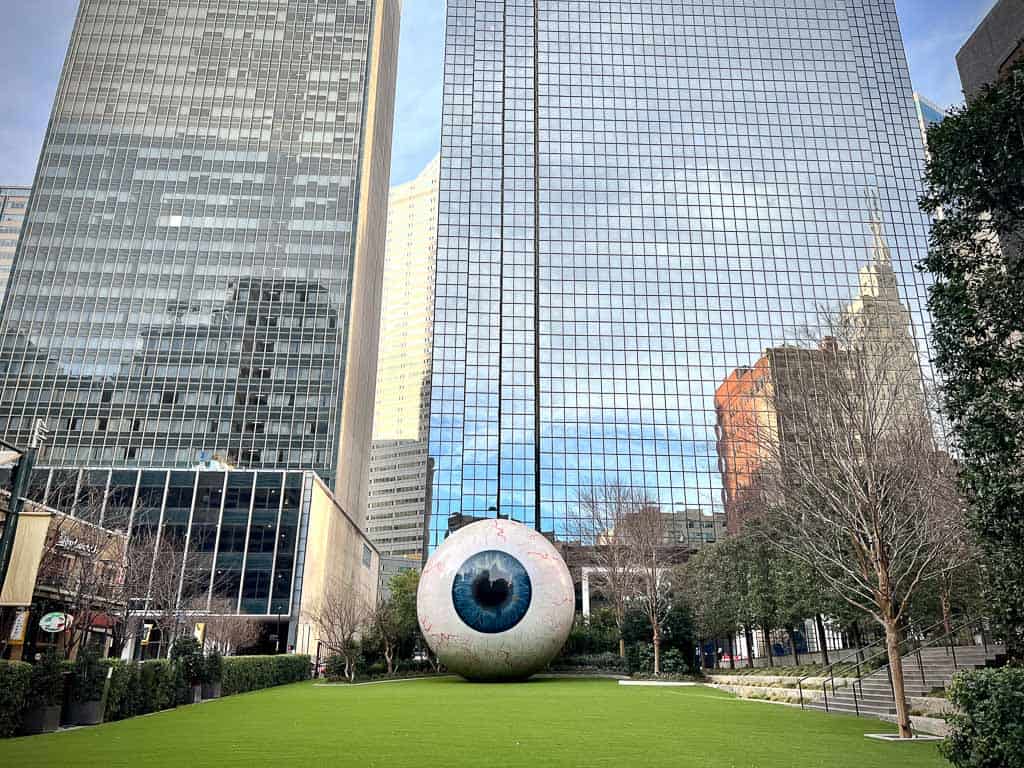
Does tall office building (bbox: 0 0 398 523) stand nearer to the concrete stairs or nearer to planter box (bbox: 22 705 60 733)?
the concrete stairs

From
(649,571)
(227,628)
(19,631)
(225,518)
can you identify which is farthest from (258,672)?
(225,518)

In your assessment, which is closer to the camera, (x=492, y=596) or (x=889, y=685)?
(x=889, y=685)

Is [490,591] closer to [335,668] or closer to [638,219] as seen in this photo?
[335,668]

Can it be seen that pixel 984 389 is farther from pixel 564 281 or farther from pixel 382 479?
pixel 382 479

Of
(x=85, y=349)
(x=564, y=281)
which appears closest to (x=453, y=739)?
(x=564, y=281)

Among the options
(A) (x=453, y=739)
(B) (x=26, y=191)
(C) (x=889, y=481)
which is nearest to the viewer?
(A) (x=453, y=739)

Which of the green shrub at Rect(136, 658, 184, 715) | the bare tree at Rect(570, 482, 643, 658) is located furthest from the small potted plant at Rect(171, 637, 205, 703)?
the bare tree at Rect(570, 482, 643, 658)
